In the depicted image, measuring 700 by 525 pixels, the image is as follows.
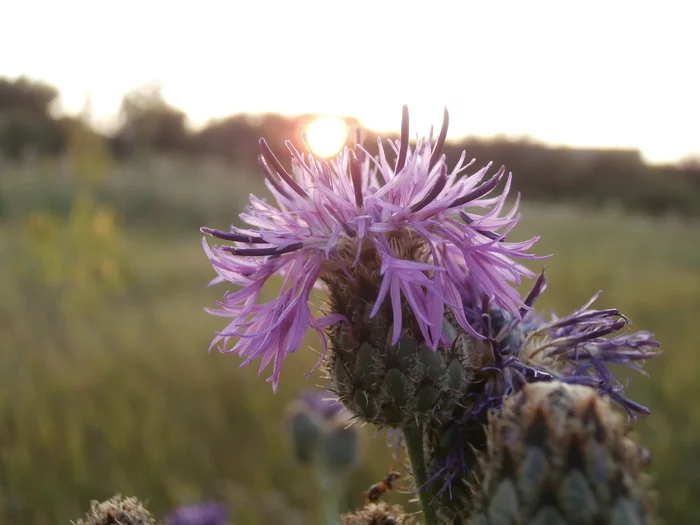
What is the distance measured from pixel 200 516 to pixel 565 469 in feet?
6.89

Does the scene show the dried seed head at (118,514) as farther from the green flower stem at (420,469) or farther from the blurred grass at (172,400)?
the blurred grass at (172,400)

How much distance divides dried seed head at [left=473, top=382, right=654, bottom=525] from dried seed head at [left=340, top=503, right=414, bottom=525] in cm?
37

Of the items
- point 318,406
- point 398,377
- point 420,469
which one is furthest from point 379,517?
point 318,406

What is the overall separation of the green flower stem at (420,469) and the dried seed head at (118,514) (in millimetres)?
480

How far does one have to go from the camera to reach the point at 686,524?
3371 mm

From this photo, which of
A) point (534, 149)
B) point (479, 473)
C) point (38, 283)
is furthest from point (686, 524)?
point (534, 149)

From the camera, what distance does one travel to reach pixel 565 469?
793 mm

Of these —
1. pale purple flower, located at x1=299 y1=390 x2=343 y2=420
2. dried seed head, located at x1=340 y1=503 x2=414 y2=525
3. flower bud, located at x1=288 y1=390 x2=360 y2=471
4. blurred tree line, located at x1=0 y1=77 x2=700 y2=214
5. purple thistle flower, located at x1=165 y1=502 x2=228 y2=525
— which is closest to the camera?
dried seed head, located at x1=340 y1=503 x2=414 y2=525

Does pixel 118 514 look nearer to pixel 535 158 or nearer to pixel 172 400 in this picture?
pixel 172 400

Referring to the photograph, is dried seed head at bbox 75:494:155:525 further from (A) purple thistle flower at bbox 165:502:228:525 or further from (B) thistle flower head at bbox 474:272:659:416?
(A) purple thistle flower at bbox 165:502:228:525

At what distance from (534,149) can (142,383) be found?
23083 mm

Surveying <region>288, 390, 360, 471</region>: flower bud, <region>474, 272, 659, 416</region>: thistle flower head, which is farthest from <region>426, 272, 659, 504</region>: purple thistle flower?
<region>288, 390, 360, 471</region>: flower bud

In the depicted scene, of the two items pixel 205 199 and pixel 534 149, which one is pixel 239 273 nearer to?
pixel 205 199

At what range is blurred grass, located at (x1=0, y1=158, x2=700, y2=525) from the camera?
378 centimetres
